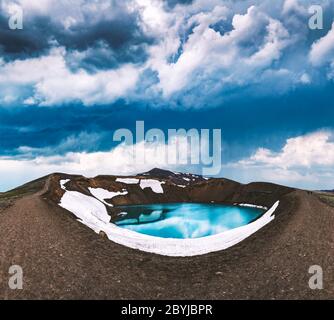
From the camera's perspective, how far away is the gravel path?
20469 mm

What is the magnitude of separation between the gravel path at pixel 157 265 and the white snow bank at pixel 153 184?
5208 inches

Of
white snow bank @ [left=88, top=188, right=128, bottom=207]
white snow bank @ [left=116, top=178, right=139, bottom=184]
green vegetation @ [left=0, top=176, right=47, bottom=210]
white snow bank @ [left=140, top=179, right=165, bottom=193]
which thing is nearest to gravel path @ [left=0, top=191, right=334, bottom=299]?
green vegetation @ [left=0, top=176, right=47, bottom=210]

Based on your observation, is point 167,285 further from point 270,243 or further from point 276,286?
point 270,243

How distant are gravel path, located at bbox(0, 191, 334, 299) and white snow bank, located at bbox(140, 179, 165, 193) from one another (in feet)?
434

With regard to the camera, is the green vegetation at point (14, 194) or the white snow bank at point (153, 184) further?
the white snow bank at point (153, 184)

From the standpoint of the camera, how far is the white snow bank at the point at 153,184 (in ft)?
544

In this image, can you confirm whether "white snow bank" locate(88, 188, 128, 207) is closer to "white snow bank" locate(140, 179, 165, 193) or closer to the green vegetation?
"white snow bank" locate(140, 179, 165, 193)

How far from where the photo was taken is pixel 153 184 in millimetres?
169875

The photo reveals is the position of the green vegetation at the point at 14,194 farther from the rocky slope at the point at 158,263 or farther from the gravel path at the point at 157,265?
the gravel path at the point at 157,265

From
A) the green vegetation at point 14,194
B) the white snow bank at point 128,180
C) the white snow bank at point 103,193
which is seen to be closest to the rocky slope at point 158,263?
the green vegetation at point 14,194

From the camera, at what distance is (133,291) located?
2100 centimetres

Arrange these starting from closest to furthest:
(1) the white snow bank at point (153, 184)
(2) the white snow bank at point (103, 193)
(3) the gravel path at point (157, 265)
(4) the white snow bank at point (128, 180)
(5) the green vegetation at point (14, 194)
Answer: (3) the gravel path at point (157, 265) < (5) the green vegetation at point (14, 194) < (2) the white snow bank at point (103, 193) < (4) the white snow bank at point (128, 180) < (1) the white snow bank at point (153, 184)

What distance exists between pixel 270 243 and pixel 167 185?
144m
